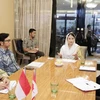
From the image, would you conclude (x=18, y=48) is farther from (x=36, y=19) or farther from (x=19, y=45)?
(x=36, y=19)

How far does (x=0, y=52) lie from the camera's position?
9.58 feet

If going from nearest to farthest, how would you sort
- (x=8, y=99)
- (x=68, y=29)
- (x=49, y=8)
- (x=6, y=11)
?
(x=8, y=99)
(x=6, y=11)
(x=49, y=8)
(x=68, y=29)

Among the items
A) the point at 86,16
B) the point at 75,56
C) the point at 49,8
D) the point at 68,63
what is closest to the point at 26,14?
the point at 49,8

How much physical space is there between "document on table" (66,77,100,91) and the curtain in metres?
3.61

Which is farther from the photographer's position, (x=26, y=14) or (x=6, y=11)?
(x=26, y=14)

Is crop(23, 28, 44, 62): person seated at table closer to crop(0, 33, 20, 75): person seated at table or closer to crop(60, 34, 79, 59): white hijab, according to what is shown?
crop(60, 34, 79, 59): white hijab

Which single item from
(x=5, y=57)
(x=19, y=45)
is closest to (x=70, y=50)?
(x=5, y=57)

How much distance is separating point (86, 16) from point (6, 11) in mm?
2432

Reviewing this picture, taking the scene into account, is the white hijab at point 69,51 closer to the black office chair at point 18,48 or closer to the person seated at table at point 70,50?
the person seated at table at point 70,50

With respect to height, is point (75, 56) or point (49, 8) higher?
point (49, 8)

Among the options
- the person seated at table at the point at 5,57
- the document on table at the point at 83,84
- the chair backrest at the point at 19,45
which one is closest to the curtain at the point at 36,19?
the chair backrest at the point at 19,45

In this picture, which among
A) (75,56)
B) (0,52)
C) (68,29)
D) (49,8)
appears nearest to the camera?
(0,52)

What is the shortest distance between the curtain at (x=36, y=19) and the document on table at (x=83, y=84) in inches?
142

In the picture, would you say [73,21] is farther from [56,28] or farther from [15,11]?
[15,11]
